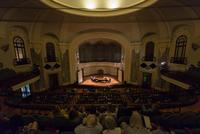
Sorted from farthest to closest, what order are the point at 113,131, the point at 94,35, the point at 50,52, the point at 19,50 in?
1. the point at 94,35
2. the point at 50,52
3. the point at 19,50
4. the point at 113,131

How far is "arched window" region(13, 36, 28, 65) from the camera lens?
3.54 meters

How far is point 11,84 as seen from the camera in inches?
147

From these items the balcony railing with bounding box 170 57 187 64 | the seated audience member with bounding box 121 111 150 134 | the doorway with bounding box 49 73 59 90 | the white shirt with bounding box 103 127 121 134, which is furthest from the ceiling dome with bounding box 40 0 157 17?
the white shirt with bounding box 103 127 121 134

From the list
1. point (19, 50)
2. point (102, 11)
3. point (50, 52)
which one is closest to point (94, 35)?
point (102, 11)

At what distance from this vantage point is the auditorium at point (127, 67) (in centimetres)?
181

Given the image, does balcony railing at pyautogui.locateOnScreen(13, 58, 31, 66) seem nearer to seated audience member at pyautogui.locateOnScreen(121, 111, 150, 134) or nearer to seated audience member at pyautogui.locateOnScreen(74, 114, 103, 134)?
seated audience member at pyautogui.locateOnScreen(74, 114, 103, 134)

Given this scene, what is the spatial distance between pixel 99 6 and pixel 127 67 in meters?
3.17

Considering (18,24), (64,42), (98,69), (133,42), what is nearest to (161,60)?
(133,42)

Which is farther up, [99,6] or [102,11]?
[99,6]

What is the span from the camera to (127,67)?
6.07 metres

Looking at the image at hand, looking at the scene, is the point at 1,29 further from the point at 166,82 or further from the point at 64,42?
the point at 166,82

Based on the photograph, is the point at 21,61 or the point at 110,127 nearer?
the point at 110,127

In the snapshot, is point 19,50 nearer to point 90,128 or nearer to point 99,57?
point 90,128

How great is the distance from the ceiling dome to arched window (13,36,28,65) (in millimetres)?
1877
